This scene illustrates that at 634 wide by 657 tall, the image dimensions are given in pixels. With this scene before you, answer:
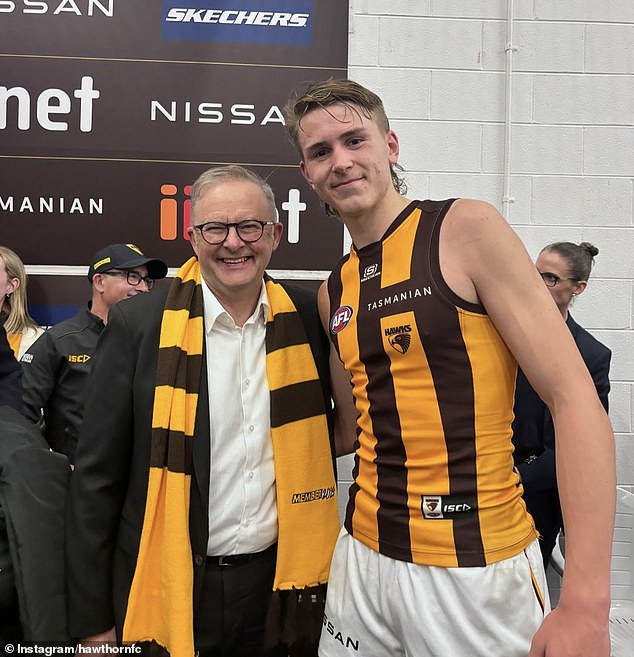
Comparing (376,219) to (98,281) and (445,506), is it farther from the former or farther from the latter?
(98,281)

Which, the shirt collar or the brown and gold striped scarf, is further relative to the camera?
the shirt collar

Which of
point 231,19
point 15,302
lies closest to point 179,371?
point 15,302

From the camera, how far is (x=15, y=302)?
249 centimetres

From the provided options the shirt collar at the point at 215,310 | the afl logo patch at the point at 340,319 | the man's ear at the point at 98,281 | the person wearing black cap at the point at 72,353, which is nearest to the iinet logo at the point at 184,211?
the person wearing black cap at the point at 72,353

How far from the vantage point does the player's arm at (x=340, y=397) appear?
1.42 meters

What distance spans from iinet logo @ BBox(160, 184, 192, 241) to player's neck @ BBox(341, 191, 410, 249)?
1.52 meters

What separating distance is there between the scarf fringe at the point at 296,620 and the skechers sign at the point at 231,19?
2.14m

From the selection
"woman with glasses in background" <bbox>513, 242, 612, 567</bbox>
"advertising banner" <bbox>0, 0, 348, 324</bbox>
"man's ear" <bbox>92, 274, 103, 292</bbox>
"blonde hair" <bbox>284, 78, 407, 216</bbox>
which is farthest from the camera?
"advertising banner" <bbox>0, 0, 348, 324</bbox>

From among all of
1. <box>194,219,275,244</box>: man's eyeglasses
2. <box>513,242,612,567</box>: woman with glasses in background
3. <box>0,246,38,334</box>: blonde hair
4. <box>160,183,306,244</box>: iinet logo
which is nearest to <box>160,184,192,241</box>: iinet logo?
<box>160,183,306,244</box>: iinet logo

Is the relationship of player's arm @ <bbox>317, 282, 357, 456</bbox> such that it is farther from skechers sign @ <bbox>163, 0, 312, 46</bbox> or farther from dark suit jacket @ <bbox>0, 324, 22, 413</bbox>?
skechers sign @ <bbox>163, 0, 312, 46</bbox>

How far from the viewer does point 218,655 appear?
1.31 m

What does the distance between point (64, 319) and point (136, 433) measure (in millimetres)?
1480

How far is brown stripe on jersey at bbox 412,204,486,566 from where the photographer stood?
3.30ft

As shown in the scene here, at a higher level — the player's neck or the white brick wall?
the white brick wall
